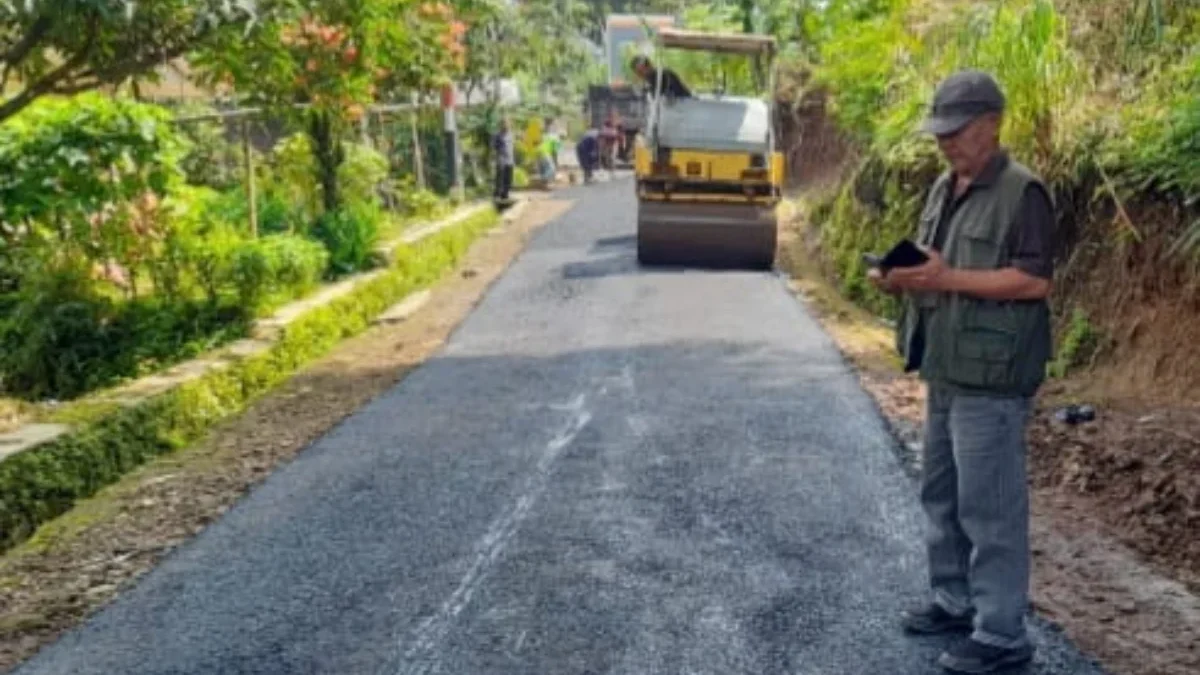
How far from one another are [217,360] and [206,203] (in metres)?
3.33

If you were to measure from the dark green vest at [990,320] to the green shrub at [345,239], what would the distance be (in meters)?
9.42

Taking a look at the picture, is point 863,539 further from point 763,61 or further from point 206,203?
point 763,61

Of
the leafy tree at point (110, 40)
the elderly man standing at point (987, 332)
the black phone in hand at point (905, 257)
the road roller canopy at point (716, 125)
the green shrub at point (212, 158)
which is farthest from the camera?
the green shrub at point (212, 158)

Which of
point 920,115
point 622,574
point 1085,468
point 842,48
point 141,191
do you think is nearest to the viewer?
point 622,574

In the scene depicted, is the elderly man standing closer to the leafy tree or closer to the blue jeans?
the blue jeans

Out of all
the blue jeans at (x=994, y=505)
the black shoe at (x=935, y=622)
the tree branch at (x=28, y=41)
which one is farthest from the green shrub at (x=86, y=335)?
the blue jeans at (x=994, y=505)

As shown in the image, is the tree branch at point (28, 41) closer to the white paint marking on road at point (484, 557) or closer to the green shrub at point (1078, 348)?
the white paint marking on road at point (484, 557)

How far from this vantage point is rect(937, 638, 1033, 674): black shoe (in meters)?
3.50

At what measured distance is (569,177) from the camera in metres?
30.0

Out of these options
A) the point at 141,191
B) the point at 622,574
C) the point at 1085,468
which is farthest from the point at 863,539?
the point at 141,191

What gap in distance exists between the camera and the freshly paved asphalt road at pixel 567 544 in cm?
379

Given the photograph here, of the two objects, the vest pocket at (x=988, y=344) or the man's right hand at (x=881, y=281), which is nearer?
the vest pocket at (x=988, y=344)

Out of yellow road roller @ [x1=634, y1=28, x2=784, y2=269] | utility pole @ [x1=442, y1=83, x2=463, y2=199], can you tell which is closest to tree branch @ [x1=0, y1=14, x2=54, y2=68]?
yellow road roller @ [x1=634, y1=28, x2=784, y2=269]

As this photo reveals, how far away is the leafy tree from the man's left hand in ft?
11.5
